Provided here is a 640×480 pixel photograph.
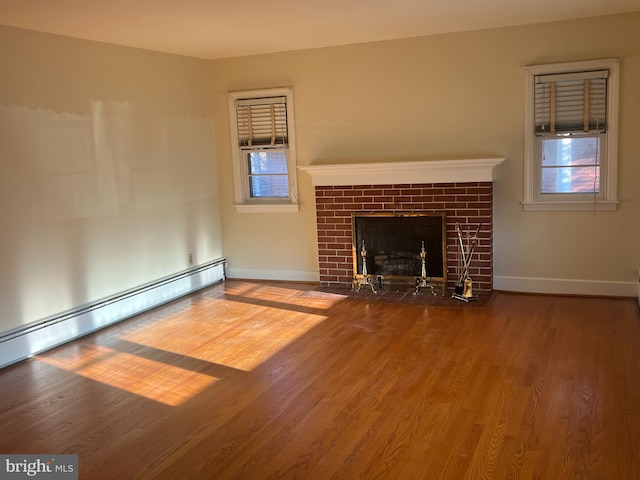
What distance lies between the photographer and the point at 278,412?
3477 millimetres

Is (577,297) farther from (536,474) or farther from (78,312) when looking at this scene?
(78,312)

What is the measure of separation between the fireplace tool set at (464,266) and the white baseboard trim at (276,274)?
1575 mm

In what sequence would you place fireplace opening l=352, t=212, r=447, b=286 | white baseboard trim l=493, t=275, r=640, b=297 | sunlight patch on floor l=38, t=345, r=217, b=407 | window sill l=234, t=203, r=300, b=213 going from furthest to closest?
window sill l=234, t=203, r=300, b=213 → fireplace opening l=352, t=212, r=447, b=286 → white baseboard trim l=493, t=275, r=640, b=297 → sunlight patch on floor l=38, t=345, r=217, b=407

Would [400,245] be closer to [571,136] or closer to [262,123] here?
[571,136]

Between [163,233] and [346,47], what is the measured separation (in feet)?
8.53

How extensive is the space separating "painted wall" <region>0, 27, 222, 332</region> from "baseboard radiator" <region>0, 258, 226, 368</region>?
0.07 meters

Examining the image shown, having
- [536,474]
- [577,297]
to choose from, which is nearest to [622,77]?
[577,297]

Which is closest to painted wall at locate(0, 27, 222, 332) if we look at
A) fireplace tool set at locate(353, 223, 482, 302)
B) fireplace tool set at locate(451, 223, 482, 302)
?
fireplace tool set at locate(353, 223, 482, 302)

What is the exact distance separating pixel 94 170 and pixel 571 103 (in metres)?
4.19

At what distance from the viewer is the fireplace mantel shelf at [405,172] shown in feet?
18.6

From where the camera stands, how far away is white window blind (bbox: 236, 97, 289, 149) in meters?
6.63

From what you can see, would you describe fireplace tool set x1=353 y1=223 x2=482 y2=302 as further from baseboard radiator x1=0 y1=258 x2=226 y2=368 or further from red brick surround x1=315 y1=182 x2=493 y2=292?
baseboard radiator x1=0 y1=258 x2=226 y2=368

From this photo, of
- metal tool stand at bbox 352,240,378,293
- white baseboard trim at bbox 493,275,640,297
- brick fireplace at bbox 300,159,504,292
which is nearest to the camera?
white baseboard trim at bbox 493,275,640,297

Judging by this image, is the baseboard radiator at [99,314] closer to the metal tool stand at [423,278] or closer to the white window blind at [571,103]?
the metal tool stand at [423,278]
